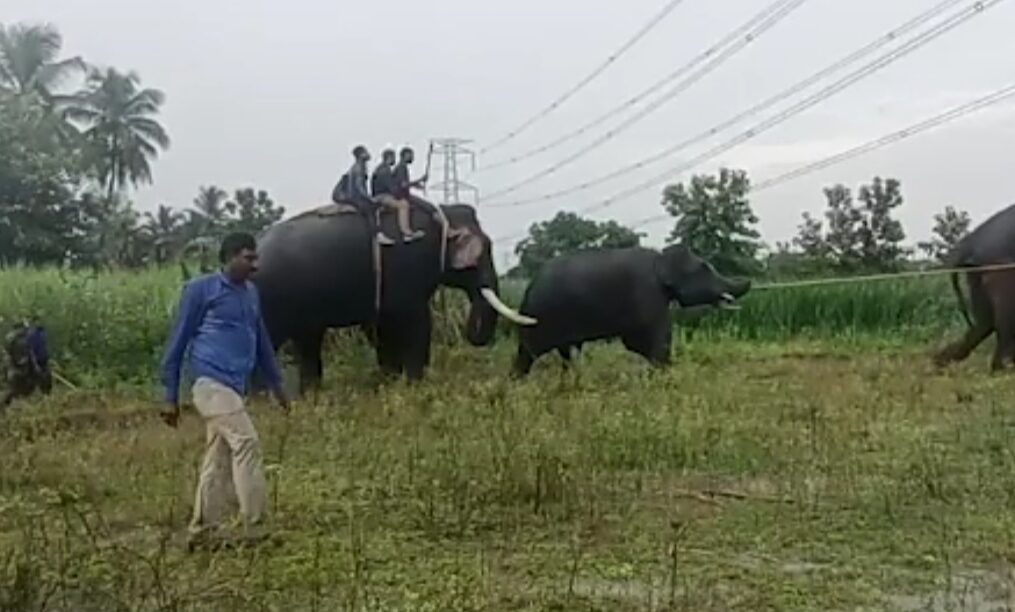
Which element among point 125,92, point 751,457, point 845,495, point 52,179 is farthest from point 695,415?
point 125,92

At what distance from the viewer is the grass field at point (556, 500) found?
593 centimetres

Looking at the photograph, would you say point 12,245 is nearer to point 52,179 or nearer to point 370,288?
point 52,179

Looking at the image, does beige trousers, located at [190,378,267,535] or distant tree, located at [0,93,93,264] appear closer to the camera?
beige trousers, located at [190,378,267,535]

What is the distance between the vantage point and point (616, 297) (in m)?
17.2

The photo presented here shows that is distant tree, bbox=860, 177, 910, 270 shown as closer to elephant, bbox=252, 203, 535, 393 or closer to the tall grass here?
the tall grass

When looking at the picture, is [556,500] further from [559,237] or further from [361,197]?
[559,237]

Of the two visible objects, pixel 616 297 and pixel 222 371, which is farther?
pixel 616 297

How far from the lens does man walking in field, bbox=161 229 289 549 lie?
7059mm

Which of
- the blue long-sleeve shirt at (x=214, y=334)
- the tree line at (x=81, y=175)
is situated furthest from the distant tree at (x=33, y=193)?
the blue long-sleeve shirt at (x=214, y=334)

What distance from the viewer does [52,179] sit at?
114 feet

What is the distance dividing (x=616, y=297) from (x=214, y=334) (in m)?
10.4

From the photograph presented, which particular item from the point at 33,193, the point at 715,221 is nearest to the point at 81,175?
the point at 33,193

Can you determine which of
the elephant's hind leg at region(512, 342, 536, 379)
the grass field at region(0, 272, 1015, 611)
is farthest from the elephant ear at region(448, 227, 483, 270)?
the elephant's hind leg at region(512, 342, 536, 379)

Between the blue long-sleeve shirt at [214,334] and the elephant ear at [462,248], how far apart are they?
8.47 meters
